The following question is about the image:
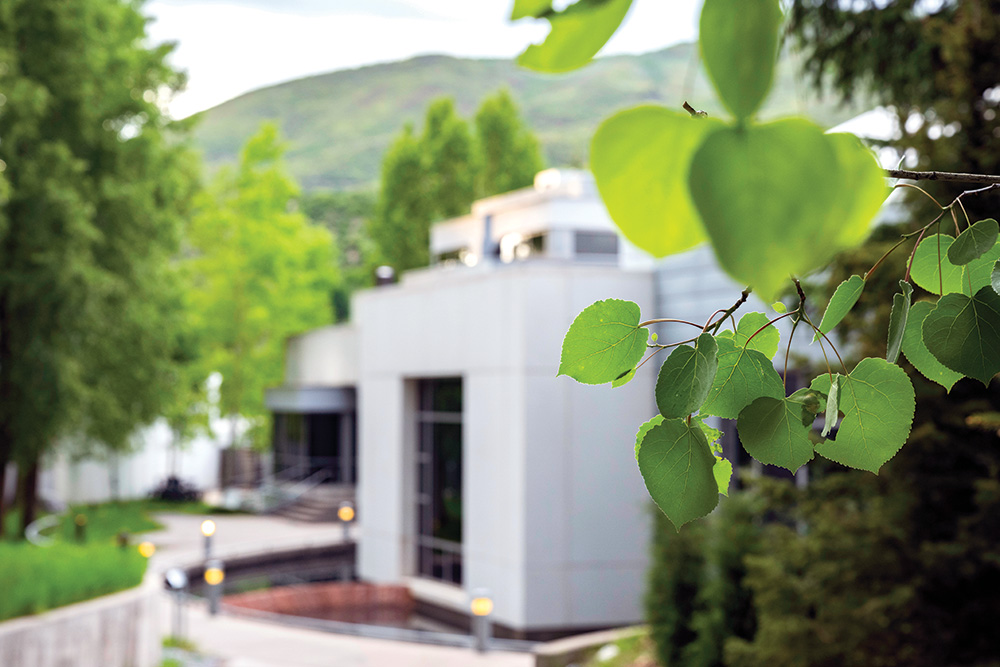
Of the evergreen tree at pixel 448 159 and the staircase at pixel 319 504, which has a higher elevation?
the evergreen tree at pixel 448 159

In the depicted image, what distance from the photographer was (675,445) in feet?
1.76

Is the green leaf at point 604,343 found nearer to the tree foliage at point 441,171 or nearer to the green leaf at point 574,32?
the green leaf at point 574,32

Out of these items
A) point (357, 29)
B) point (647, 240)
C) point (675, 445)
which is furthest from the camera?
point (357, 29)

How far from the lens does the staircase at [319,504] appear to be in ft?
75.1

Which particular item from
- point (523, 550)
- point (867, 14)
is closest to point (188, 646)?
point (523, 550)

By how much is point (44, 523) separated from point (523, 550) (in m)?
11.1

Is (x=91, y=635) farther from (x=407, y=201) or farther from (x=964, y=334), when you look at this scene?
(x=407, y=201)

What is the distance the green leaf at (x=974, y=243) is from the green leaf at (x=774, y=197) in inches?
15.0

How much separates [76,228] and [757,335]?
13.6 m

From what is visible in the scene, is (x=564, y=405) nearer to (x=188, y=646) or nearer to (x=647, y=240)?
(x=188, y=646)

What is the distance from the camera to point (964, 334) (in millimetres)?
622

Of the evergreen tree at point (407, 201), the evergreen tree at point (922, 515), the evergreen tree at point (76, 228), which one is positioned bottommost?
the evergreen tree at point (922, 515)

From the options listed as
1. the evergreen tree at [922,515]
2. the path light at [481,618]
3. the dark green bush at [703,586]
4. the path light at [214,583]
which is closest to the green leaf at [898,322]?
the evergreen tree at [922,515]

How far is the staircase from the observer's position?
901 inches
